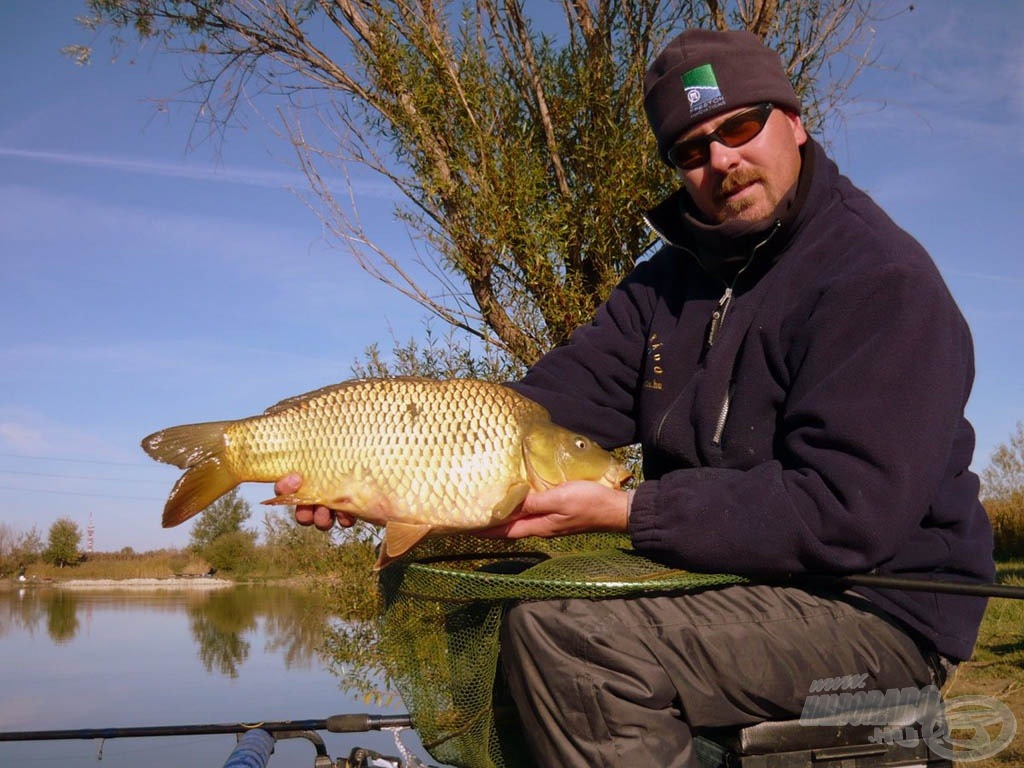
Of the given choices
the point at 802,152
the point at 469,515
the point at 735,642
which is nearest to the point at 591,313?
the point at 802,152

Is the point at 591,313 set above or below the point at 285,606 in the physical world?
above

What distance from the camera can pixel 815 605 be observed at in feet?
4.85

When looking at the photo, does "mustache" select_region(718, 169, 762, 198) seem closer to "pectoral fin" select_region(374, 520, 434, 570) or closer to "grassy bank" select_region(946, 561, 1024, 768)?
"pectoral fin" select_region(374, 520, 434, 570)

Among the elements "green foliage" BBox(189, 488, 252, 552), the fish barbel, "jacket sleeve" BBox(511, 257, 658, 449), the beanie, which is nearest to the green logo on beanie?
the beanie

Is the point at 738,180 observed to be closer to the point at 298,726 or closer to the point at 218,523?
the point at 298,726

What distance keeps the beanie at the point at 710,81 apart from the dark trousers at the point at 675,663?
37.5 inches

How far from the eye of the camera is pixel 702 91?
187cm

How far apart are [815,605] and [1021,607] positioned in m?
7.65

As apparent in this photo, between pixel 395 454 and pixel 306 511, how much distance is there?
235 millimetres

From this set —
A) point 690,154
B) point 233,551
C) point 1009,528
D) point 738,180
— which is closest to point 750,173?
point 738,180

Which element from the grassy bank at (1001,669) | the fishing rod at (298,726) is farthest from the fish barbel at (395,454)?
the grassy bank at (1001,669)

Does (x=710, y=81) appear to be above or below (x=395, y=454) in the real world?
above

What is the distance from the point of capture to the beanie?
1859 mm

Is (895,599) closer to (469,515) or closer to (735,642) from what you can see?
(735,642)
